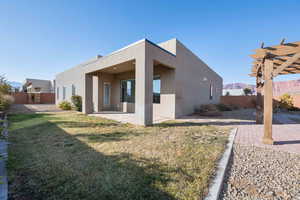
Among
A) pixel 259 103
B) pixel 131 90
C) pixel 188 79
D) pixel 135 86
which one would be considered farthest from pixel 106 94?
pixel 259 103

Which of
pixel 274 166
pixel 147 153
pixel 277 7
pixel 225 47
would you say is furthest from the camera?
pixel 225 47

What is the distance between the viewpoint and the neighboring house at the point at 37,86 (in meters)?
26.6

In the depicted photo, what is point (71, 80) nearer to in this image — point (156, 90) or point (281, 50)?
point (156, 90)

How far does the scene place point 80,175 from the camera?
6.66ft

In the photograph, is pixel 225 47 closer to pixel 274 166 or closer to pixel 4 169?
pixel 274 166

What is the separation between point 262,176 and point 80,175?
307 cm

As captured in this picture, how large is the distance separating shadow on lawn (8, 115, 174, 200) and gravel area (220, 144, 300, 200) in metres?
1.05

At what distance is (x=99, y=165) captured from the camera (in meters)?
2.34

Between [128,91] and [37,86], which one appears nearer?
[128,91]

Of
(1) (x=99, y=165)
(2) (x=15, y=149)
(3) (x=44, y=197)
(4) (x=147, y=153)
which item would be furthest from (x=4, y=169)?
(4) (x=147, y=153)

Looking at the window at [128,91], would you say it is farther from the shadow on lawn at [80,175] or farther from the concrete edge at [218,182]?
the concrete edge at [218,182]

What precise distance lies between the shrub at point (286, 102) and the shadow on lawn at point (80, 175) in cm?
1651

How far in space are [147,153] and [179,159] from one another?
732 mm

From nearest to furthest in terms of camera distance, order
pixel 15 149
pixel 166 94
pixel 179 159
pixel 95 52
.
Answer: pixel 179 159, pixel 15 149, pixel 166 94, pixel 95 52
